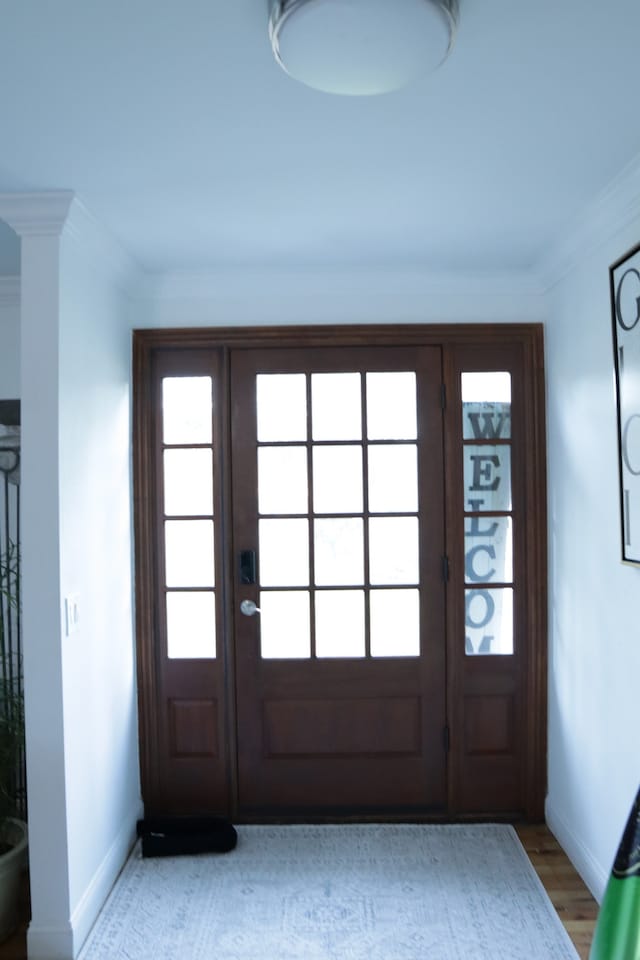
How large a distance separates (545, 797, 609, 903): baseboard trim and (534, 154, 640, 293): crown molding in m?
2.15

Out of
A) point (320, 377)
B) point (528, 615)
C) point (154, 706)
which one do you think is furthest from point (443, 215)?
point (154, 706)

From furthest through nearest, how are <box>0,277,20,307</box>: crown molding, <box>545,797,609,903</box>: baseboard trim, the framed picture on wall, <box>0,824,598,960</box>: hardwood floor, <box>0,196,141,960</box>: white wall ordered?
<box>0,277,20,307</box>: crown molding → <box>545,797,609,903</box>: baseboard trim → <box>0,824,598,960</box>: hardwood floor → <box>0,196,141,960</box>: white wall → the framed picture on wall

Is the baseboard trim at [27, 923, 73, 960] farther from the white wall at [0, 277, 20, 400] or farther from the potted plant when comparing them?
the white wall at [0, 277, 20, 400]

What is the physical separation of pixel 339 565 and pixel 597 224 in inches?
66.2

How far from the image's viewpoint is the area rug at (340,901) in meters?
2.45

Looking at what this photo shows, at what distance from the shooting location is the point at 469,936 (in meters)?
2.49

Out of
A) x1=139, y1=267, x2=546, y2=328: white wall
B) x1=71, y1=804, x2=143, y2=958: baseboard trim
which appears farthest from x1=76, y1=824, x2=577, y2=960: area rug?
x1=139, y1=267, x2=546, y2=328: white wall

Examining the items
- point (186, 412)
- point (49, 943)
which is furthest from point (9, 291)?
point (49, 943)

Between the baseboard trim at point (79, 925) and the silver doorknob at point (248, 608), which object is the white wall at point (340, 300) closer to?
the silver doorknob at point (248, 608)

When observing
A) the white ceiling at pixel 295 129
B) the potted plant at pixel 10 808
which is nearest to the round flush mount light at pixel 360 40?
the white ceiling at pixel 295 129

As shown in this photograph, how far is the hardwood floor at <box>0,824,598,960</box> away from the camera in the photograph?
8.12 feet

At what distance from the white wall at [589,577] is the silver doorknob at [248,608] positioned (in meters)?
1.28

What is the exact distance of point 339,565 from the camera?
3314mm

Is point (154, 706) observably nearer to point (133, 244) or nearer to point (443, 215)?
point (133, 244)
